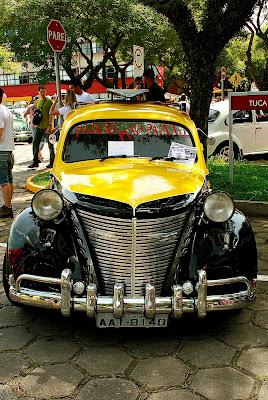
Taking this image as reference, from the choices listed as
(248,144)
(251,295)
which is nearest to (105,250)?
(251,295)

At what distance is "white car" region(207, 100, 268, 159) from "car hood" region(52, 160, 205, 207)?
7321mm

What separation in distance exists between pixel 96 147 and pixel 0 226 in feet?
8.84

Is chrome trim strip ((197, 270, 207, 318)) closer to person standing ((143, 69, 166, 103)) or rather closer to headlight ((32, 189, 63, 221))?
headlight ((32, 189, 63, 221))

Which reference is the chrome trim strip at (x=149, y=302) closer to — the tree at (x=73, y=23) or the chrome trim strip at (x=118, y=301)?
the chrome trim strip at (x=118, y=301)

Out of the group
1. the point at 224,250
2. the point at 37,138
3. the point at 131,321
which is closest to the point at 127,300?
the point at 131,321

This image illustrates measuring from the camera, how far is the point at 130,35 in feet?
81.9

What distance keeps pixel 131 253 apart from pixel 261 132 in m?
8.90

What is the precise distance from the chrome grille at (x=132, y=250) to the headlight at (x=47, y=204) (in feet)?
0.97

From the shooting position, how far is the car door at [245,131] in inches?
460

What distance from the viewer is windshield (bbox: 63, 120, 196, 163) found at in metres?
4.75

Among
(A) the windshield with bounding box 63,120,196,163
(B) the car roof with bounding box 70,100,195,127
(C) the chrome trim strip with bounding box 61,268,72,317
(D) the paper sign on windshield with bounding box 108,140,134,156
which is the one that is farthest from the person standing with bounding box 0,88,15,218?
(C) the chrome trim strip with bounding box 61,268,72,317

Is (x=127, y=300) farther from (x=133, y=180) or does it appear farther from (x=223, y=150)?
(x=223, y=150)

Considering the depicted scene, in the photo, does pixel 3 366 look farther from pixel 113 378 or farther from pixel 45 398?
pixel 113 378

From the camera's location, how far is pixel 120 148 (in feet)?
15.6
